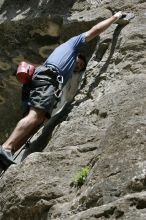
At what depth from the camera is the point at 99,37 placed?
27.0 feet

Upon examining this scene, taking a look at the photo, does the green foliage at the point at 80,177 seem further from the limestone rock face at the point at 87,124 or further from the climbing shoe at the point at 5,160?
the climbing shoe at the point at 5,160

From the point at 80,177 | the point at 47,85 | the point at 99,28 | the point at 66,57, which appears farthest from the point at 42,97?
the point at 80,177

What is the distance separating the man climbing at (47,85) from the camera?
23.6ft

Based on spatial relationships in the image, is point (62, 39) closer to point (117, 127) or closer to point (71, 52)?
point (71, 52)

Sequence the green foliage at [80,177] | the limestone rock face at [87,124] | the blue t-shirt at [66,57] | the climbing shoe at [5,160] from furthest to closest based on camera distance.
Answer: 1. the blue t-shirt at [66,57]
2. the climbing shoe at [5,160]
3. the green foliage at [80,177]
4. the limestone rock face at [87,124]

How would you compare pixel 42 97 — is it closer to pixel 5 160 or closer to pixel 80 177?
pixel 5 160

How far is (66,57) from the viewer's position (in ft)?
25.9

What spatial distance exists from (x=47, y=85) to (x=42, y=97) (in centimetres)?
22

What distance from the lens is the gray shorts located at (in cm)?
730

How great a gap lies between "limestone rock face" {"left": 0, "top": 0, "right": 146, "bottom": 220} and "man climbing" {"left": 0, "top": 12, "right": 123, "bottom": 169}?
0.18 m

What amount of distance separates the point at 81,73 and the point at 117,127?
2.97m

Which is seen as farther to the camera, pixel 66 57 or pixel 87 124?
pixel 66 57

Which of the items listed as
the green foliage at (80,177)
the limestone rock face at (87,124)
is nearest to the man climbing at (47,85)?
the limestone rock face at (87,124)

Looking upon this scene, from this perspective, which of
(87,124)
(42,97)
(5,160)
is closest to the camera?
(87,124)
